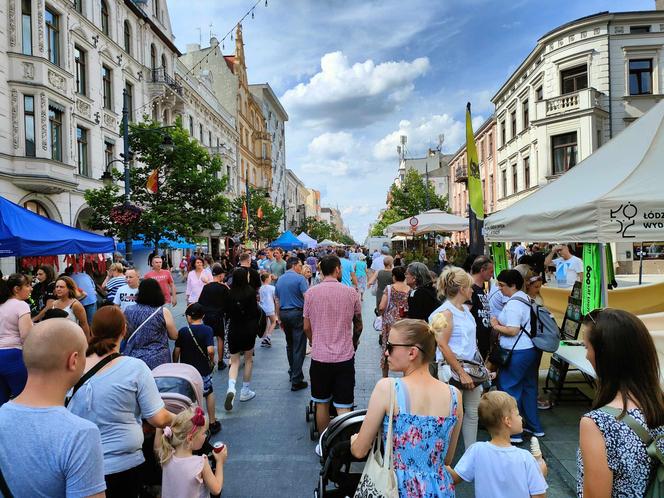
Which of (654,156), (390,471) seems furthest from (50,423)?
(654,156)

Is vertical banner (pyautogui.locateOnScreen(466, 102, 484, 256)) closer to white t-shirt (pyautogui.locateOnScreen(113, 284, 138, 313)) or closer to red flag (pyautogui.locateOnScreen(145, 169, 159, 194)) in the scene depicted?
white t-shirt (pyautogui.locateOnScreen(113, 284, 138, 313))

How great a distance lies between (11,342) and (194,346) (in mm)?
1820

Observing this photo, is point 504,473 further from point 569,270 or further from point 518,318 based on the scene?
point 569,270

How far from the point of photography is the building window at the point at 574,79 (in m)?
25.5

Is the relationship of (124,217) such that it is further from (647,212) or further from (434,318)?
(647,212)

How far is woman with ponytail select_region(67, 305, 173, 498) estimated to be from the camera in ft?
8.41

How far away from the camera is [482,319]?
15.8 ft

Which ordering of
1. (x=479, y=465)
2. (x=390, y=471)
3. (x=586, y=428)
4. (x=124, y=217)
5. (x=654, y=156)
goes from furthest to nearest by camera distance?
(x=124, y=217) < (x=654, y=156) < (x=479, y=465) < (x=390, y=471) < (x=586, y=428)

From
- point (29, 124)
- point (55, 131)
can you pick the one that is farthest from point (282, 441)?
point (55, 131)

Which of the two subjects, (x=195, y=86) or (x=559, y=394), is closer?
(x=559, y=394)

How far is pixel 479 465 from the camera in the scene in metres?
2.50

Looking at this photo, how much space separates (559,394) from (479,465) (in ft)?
13.3

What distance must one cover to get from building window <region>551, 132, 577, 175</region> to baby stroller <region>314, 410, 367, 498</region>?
27839mm

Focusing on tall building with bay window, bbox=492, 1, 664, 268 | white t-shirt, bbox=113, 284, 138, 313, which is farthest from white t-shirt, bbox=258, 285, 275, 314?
tall building with bay window, bbox=492, 1, 664, 268
